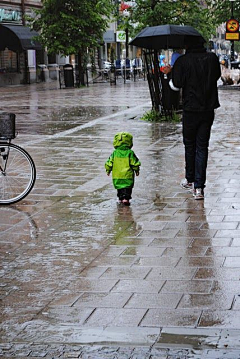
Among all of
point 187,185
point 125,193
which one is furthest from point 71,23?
point 125,193

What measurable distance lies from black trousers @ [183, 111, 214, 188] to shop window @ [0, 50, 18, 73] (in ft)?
116

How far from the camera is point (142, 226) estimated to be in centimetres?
728

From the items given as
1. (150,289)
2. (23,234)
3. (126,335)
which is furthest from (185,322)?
(23,234)

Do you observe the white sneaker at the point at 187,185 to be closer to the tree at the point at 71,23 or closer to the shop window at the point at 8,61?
the tree at the point at 71,23

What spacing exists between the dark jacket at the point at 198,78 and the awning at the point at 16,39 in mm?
32805

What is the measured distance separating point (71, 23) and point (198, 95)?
97.4 ft

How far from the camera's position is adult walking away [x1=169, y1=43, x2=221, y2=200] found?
8.48 m

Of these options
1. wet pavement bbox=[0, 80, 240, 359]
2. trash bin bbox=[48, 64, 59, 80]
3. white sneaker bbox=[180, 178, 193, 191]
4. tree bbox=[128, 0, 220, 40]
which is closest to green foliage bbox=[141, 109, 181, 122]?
tree bbox=[128, 0, 220, 40]

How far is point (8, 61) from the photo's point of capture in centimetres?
4444

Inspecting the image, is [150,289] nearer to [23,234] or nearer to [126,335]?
[126,335]

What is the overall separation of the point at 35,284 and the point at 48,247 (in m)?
1.08

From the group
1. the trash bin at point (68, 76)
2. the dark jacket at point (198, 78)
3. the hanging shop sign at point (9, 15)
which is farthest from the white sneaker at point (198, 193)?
the hanging shop sign at point (9, 15)

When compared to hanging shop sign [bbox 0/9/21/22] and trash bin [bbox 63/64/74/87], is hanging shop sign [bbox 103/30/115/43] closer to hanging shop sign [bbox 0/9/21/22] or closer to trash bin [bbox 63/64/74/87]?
hanging shop sign [bbox 0/9/21/22]

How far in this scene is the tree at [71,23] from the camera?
37562 millimetres
